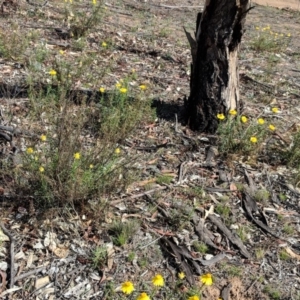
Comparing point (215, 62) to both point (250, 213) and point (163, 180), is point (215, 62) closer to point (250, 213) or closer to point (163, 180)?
point (163, 180)

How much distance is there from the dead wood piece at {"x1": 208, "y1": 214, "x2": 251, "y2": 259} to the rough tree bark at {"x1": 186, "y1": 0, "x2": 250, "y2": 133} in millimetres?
1324

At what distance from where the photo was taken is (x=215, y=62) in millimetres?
4434

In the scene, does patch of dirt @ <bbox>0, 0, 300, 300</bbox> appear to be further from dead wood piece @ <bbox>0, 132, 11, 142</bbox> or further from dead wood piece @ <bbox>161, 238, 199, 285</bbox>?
dead wood piece @ <bbox>0, 132, 11, 142</bbox>

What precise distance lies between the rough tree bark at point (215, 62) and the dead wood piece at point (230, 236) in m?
1.32

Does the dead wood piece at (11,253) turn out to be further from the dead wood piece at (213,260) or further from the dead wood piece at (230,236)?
the dead wood piece at (230,236)

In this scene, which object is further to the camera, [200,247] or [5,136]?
[5,136]

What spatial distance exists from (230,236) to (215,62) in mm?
1781

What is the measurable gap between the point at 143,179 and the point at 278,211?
118cm

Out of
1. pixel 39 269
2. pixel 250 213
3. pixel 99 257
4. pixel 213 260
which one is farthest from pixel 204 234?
pixel 39 269

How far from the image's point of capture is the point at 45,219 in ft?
10.7

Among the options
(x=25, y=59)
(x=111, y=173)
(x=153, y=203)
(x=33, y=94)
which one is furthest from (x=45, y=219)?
(x=25, y=59)

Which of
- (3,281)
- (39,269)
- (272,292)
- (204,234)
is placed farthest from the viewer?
(204,234)

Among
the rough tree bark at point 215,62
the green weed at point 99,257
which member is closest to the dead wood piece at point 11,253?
the green weed at point 99,257

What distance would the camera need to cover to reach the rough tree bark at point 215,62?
4266mm
